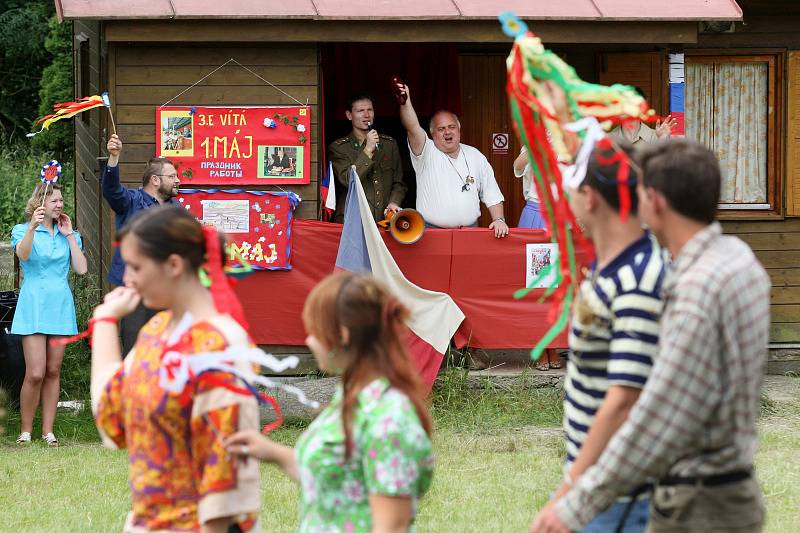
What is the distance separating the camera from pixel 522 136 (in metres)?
3.51

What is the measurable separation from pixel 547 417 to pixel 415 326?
3.75 ft

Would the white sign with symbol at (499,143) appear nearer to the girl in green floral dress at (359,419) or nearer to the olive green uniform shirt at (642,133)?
the olive green uniform shirt at (642,133)

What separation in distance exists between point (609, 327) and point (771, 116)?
27.5ft

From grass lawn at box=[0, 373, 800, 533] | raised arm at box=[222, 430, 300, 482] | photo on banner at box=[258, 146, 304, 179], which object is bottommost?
grass lawn at box=[0, 373, 800, 533]

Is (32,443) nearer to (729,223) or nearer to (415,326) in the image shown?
(415,326)

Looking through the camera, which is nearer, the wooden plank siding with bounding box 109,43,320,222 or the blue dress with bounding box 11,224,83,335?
the blue dress with bounding box 11,224,83,335

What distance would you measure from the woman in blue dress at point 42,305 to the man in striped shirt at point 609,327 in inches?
229

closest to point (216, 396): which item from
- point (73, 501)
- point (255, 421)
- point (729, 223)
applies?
point (255, 421)

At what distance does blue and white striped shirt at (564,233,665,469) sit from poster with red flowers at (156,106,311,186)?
19.4ft

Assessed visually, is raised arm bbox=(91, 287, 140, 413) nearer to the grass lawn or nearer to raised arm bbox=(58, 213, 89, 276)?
the grass lawn

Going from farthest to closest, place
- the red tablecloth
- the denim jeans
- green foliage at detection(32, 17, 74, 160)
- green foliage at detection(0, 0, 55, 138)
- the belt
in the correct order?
green foliage at detection(0, 0, 55, 138) < green foliage at detection(32, 17, 74, 160) < the red tablecloth < the denim jeans < the belt

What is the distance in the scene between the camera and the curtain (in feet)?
35.5

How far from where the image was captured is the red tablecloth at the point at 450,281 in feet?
29.8

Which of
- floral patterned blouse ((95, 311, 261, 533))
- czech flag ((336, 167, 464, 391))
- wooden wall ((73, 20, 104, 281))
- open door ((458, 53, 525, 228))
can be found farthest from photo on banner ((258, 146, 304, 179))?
floral patterned blouse ((95, 311, 261, 533))
